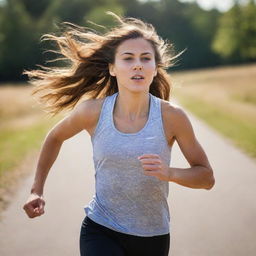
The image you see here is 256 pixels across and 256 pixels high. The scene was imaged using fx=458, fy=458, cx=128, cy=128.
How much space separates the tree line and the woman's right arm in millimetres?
51460

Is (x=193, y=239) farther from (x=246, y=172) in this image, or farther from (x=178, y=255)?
(x=246, y=172)

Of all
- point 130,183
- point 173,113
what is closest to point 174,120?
point 173,113

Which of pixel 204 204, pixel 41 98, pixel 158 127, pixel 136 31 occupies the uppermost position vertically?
pixel 136 31

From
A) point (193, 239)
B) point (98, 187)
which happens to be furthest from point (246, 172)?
point (98, 187)

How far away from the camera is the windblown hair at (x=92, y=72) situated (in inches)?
132

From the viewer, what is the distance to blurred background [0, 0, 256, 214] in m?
15.8

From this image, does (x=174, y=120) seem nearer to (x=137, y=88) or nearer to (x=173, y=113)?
(x=173, y=113)

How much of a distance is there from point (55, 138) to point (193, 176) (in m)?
1.05

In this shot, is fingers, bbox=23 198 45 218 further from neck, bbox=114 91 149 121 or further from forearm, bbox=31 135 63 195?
neck, bbox=114 91 149 121

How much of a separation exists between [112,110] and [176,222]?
8.23 feet

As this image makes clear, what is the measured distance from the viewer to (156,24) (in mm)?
88625

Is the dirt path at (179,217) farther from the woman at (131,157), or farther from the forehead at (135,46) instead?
the forehead at (135,46)

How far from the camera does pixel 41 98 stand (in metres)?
3.84

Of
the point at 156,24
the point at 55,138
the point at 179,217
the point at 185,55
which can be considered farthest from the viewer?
the point at 156,24
